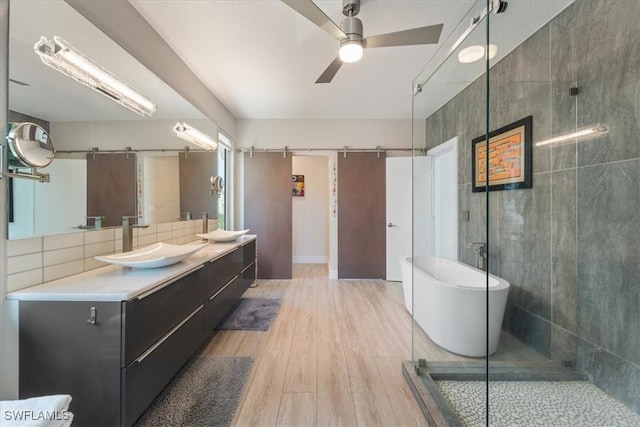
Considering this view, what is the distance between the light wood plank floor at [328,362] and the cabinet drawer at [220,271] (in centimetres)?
51

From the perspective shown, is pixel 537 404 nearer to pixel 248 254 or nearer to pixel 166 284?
pixel 166 284

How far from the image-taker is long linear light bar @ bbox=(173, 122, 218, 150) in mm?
→ 2518

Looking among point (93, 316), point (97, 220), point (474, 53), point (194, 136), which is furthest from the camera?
point (194, 136)

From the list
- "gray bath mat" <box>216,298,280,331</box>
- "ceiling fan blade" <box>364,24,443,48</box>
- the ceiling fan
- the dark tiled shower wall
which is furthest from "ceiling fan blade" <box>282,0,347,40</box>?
"gray bath mat" <box>216,298,280,331</box>

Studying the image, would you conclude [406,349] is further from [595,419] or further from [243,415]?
[243,415]

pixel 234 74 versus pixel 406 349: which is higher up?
pixel 234 74

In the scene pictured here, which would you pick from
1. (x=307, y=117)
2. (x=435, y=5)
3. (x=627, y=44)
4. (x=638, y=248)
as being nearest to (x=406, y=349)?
(x=638, y=248)

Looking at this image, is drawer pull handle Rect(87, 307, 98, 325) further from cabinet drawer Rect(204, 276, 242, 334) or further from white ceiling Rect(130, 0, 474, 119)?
white ceiling Rect(130, 0, 474, 119)

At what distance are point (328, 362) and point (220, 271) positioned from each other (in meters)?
1.19

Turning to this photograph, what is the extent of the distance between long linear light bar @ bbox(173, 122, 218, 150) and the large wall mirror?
0.36 ft

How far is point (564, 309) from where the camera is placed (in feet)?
Answer: 6.11

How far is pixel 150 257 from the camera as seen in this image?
1793 millimetres

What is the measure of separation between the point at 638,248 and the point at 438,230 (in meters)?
1.45

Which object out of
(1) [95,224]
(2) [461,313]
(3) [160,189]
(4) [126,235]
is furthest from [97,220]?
(2) [461,313]
